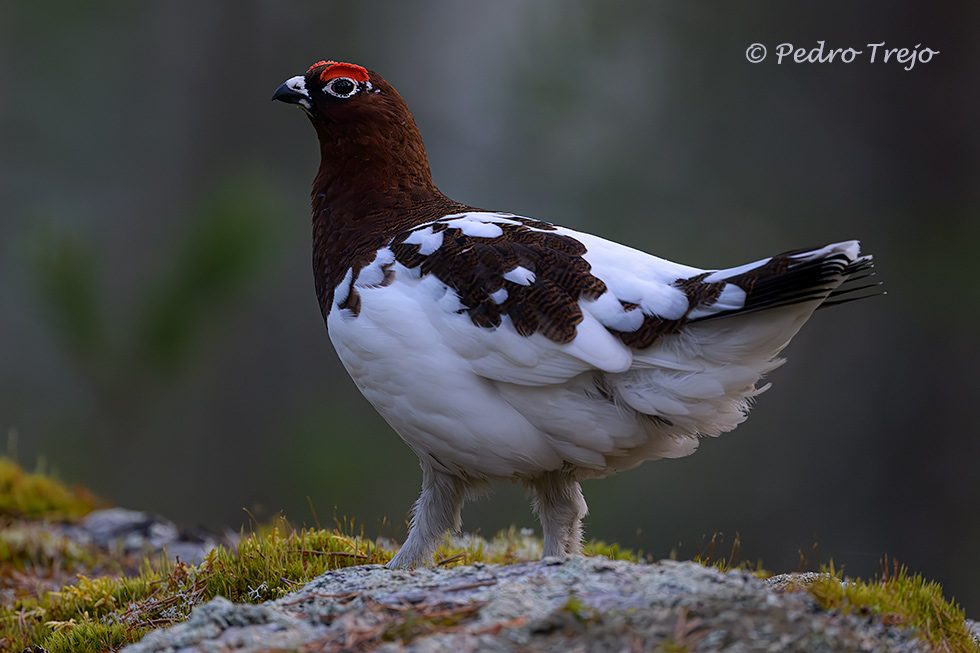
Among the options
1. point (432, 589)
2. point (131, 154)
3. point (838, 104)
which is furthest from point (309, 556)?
point (131, 154)

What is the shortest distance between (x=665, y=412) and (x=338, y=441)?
17.5 ft

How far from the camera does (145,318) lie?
7484 mm

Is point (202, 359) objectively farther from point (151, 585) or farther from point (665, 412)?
point (665, 412)

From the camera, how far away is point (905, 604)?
246cm

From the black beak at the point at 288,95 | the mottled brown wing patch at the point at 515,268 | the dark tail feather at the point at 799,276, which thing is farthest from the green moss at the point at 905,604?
the black beak at the point at 288,95

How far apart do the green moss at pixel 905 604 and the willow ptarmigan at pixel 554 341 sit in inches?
26.5

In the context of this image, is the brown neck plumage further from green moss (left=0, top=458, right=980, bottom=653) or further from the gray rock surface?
the gray rock surface

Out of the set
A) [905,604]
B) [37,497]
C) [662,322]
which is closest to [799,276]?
[662,322]

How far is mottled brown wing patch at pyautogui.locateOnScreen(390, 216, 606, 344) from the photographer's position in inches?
102

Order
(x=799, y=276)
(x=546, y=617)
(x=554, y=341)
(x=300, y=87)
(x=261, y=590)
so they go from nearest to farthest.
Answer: (x=546, y=617) → (x=799, y=276) → (x=554, y=341) → (x=261, y=590) → (x=300, y=87)

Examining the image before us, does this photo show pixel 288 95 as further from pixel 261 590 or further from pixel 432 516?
pixel 261 590

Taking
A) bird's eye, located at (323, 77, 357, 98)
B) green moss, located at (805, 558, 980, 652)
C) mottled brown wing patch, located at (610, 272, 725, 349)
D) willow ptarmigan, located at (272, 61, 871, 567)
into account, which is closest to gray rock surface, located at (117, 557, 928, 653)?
green moss, located at (805, 558, 980, 652)

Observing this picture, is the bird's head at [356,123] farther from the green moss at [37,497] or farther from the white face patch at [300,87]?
the green moss at [37,497]

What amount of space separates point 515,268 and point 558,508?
93cm
